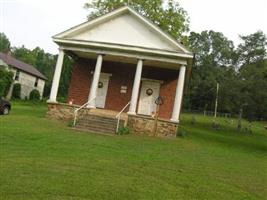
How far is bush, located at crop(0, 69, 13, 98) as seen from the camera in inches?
1509

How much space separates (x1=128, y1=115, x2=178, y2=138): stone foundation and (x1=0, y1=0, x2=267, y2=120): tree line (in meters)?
9.31

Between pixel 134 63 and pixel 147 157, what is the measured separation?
12.6m

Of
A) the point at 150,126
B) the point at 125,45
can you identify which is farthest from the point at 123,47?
the point at 150,126

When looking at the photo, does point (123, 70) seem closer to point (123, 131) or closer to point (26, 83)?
point (123, 131)

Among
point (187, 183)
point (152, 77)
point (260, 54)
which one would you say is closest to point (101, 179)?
point (187, 183)

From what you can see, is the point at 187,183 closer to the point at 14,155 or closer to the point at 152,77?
the point at 14,155

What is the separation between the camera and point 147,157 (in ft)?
35.3

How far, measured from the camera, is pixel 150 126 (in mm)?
18359

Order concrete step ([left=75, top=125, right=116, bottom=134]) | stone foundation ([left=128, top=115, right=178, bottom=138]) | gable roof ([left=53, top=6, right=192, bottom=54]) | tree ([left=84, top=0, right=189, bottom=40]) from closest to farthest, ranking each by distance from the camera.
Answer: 1. concrete step ([left=75, top=125, right=116, bottom=134])
2. stone foundation ([left=128, top=115, right=178, bottom=138])
3. gable roof ([left=53, top=6, right=192, bottom=54])
4. tree ([left=84, top=0, right=189, bottom=40])

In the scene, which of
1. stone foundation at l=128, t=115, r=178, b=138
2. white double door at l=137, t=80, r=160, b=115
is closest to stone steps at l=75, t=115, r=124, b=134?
stone foundation at l=128, t=115, r=178, b=138

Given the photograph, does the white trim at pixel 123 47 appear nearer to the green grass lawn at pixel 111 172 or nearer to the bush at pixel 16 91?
the green grass lawn at pixel 111 172

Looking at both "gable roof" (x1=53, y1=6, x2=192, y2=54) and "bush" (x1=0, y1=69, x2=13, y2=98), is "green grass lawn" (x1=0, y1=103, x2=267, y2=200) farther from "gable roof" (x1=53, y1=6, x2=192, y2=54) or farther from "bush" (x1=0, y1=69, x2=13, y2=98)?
"bush" (x1=0, y1=69, x2=13, y2=98)

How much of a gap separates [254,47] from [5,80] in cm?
3526

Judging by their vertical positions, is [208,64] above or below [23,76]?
above
